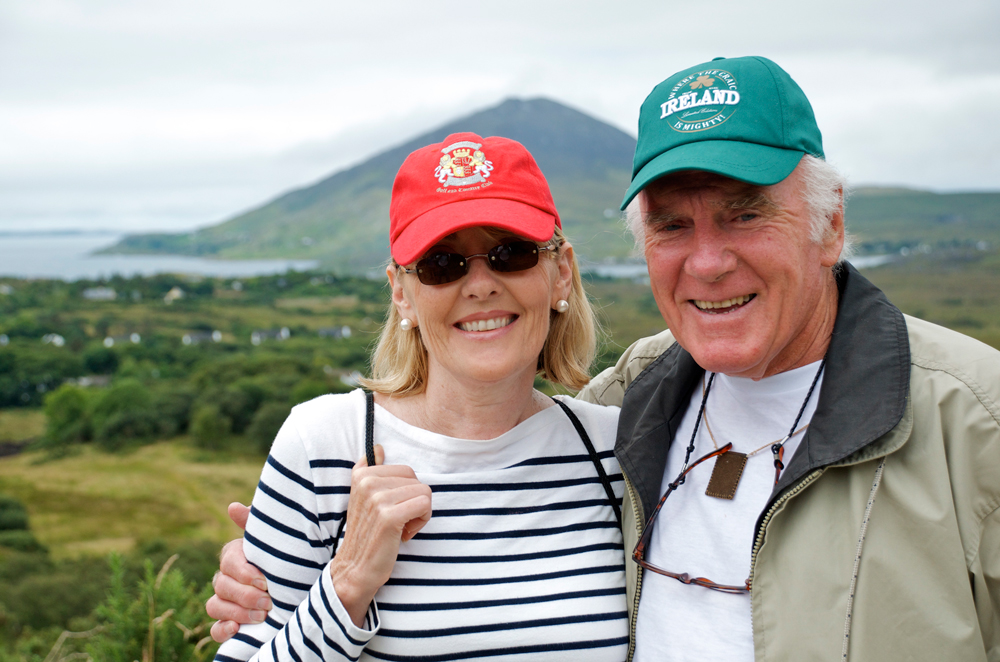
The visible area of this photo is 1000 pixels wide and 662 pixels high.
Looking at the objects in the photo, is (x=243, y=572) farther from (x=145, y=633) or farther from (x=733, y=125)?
(x=145, y=633)

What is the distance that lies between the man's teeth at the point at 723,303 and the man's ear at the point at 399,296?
1.10m

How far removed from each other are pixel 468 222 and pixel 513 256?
0.79 feet

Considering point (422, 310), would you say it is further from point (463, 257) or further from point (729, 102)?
point (729, 102)

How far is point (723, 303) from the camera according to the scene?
8.29 ft

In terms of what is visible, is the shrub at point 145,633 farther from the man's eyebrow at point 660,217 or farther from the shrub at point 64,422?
the shrub at point 64,422

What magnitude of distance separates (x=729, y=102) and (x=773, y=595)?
1576 millimetres

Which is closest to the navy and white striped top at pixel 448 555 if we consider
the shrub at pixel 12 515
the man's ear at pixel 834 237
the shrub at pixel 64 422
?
the man's ear at pixel 834 237

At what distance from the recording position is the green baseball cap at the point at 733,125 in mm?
2330

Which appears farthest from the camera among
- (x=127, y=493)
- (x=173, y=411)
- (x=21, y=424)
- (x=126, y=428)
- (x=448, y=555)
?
(x=21, y=424)

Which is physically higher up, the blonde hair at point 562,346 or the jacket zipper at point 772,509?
the blonde hair at point 562,346

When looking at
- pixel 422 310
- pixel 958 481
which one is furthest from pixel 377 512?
pixel 958 481

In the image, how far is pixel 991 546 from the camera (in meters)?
1.99

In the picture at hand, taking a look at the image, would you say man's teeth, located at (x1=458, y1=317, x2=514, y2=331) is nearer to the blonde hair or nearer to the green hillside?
the blonde hair

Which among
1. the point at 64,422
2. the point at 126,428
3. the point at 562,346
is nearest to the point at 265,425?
the point at 126,428
